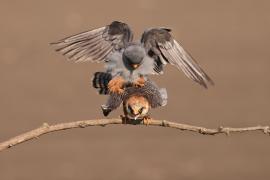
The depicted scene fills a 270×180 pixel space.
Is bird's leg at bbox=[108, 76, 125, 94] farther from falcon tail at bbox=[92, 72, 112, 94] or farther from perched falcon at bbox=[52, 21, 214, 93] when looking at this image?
falcon tail at bbox=[92, 72, 112, 94]

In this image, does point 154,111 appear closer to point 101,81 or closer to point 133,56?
point 101,81

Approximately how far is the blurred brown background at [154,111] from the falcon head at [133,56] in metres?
7.39

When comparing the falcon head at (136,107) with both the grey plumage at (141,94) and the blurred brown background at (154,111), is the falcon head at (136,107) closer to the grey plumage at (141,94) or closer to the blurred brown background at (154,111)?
the grey plumage at (141,94)

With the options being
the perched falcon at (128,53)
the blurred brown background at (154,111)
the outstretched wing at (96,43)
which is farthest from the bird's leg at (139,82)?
the blurred brown background at (154,111)

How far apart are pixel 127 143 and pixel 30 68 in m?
1.91

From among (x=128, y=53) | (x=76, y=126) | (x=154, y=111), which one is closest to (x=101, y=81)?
(x=128, y=53)

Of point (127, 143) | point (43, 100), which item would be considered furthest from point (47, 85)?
point (127, 143)

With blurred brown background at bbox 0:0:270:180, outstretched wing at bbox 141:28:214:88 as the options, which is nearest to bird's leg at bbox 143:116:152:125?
outstretched wing at bbox 141:28:214:88

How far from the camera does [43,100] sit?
1305cm

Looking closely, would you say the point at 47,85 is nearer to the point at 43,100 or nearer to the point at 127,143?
the point at 43,100

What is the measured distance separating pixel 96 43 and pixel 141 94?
1.54ft

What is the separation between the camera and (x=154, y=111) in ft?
39.1

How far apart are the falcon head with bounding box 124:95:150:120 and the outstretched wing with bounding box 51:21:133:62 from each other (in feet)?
0.96

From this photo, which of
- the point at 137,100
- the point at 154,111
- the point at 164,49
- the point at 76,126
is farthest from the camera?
the point at 154,111
